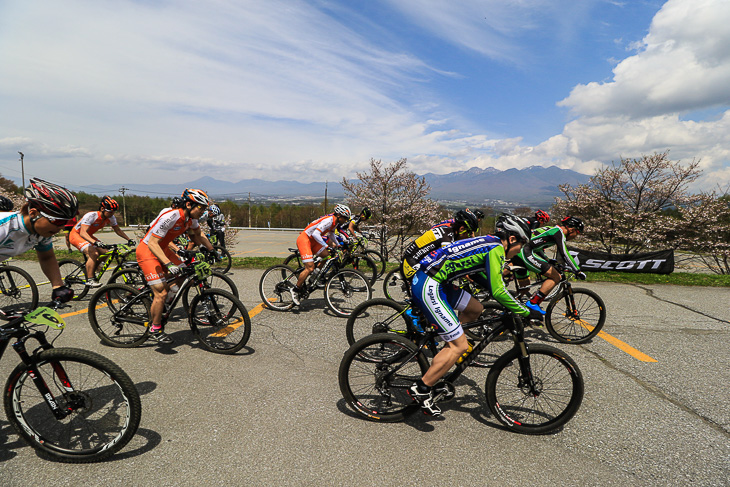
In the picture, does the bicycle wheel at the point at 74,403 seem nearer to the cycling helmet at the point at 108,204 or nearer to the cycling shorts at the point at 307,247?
the cycling shorts at the point at 307,247

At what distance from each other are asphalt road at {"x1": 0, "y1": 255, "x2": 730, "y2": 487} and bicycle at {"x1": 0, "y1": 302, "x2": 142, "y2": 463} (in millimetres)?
137

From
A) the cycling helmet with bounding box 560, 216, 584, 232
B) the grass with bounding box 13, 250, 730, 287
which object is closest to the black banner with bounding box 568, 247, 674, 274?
the grass with bounding box 13, 250, 730, 287

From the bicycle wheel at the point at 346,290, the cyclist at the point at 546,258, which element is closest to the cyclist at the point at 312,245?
the bicycle wheel at the point at 346,290

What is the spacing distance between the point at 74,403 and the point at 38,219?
1.58 m

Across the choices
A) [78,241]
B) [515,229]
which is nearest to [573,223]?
[515,229]

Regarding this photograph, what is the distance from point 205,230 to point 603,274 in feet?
53.5

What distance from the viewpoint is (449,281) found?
11.1 feet

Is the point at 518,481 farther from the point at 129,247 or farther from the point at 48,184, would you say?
the point at 129,247

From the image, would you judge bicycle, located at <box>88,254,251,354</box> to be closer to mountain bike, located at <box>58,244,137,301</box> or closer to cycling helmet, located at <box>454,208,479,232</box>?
mountain bike, located at <box>58,244,137,301</box>

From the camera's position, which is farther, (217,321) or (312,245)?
(312,245)

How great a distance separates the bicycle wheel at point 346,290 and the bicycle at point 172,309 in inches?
78.3

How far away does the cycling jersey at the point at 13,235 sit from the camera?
2898 mm

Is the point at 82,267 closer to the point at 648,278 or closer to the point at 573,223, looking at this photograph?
the point at 573,223

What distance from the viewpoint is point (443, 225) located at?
5.14 m
